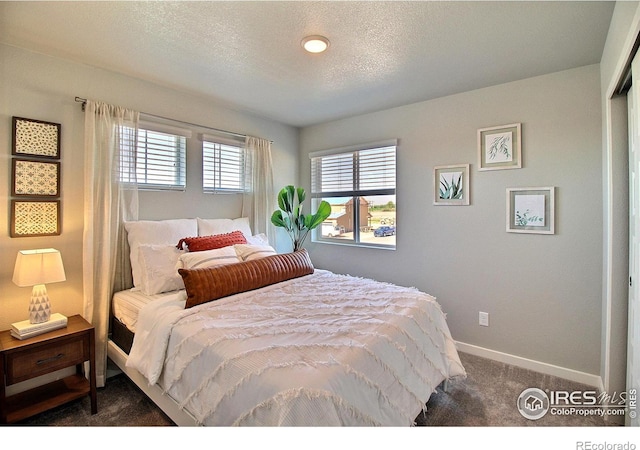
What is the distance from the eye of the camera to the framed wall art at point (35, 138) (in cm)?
204

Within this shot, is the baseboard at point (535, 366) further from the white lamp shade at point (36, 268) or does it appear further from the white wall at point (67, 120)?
the white lamp shade at point (36, 268)

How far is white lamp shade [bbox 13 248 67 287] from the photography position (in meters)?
1.84

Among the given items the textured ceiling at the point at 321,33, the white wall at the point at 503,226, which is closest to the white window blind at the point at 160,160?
the textured ceiling at the point at 321,33

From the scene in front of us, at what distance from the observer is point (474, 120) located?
2836 mm

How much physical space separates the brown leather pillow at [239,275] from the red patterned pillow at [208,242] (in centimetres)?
45

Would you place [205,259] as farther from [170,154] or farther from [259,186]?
[259,186]

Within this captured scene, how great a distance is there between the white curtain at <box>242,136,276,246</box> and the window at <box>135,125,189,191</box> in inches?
28.9

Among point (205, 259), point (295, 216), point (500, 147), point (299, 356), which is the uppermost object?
point (500, 147)

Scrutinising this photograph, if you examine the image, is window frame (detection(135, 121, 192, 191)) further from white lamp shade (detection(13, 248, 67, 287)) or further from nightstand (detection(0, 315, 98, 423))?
nightstand (detection(0, 315, 98, 423))

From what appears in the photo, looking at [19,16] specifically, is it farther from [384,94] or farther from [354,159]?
[354,159]

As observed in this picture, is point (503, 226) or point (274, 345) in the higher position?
point (503, 226)

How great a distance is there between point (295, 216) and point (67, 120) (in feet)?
7.60

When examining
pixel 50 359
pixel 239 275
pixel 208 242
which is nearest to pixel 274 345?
pixel 239 275

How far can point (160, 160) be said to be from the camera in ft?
9.17
